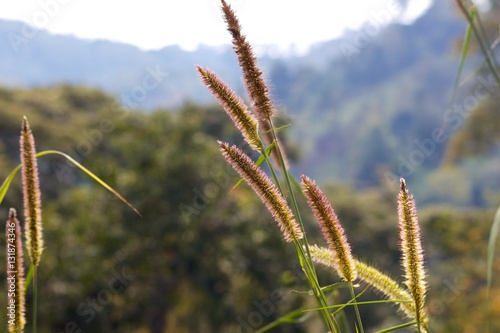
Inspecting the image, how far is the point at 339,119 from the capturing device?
12838cm

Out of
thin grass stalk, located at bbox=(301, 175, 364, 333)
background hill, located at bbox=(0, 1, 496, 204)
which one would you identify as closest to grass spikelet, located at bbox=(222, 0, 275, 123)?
thin grass stalk, located at bbox=(301, 175, 364, 333)

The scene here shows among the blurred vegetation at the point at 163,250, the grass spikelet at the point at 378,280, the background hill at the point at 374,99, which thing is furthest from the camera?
the background hill at the point at 374,99

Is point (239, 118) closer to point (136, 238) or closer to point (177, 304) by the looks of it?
point (136, 238)

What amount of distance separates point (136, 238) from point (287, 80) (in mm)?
126932

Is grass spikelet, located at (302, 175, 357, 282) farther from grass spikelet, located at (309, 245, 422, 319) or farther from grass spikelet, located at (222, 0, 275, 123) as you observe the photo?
grass spikelet, located at (222, 0, 275, 123)

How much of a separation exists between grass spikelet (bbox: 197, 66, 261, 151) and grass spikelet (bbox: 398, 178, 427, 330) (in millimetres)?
291

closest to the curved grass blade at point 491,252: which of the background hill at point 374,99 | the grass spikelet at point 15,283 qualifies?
the grass spikelet at point 15,283

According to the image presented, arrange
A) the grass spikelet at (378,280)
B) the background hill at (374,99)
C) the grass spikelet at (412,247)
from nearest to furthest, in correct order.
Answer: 1. the grass spikelet at (412,247)
2. the grass spikelet at (378,280)
3. the background hill at (374,99)

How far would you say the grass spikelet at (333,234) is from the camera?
108 centimetres

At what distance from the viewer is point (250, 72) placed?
119 cm

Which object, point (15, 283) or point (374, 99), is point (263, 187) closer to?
point (15, 283)

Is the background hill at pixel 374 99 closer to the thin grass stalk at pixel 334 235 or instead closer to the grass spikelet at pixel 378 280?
the grass spikelet at pixel 378 280

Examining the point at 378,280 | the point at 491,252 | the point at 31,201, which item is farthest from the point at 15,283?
the point at 491,252

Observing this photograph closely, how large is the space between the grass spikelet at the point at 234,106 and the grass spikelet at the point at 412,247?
11.4 inches
